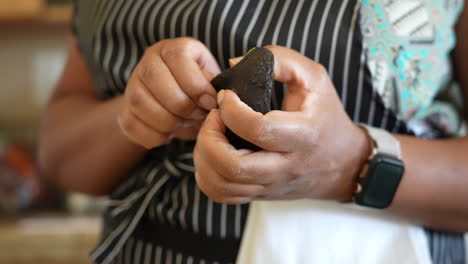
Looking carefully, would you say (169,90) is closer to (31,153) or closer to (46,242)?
(46,242)

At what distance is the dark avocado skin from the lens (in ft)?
1.30

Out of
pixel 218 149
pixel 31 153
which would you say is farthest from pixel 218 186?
pixel 31 153

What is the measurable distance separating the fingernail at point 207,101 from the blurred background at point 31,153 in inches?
51.1

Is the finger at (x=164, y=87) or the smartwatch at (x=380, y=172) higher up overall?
the finger at (x=164, y=87)

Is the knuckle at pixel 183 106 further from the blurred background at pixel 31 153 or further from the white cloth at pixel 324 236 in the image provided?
the blurred background at pixel 31 153

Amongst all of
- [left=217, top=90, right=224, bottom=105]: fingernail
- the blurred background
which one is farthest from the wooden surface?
[left=217, top=90, right=224, bottom=105]: fingernail

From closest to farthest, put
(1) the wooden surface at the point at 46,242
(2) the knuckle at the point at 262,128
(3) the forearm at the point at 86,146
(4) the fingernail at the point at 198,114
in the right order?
1. (2) the knuckle at the point at 262,128
2. (4) the fingernail at the point at 198,114
3. (3) the forearm at the point at 86,146
4. (1) the wooden surface at the point at 46,242

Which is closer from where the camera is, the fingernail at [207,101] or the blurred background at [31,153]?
the fingernail at [207,101]

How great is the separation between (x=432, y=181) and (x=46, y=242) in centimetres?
138

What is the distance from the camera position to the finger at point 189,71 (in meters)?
0.45

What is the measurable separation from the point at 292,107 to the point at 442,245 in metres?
0.26

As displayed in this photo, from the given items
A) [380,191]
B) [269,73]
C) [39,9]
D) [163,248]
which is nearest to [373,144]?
[380,191]

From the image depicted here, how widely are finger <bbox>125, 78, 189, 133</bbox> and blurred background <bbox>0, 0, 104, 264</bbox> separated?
1265mm

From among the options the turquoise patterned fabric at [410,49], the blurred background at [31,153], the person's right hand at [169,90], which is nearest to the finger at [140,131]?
the person's right hand at [169,90]
